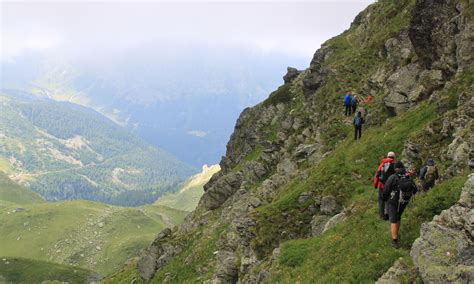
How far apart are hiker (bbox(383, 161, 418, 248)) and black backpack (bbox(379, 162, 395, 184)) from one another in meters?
1.79

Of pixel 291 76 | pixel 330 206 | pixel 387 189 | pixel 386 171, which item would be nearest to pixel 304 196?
pixel 330 206

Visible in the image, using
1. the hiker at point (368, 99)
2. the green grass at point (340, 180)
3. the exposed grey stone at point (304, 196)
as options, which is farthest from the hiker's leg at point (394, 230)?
the hiker at point (368, 99)

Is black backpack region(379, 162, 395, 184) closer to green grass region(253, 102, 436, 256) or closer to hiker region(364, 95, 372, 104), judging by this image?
green grass region(253, 102, 436, 256)

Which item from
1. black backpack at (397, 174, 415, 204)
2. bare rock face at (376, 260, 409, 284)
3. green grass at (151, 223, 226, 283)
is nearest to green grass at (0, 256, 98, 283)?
green grass at (151, 223, 226, 283)

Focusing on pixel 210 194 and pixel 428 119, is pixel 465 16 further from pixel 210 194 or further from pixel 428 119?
pixel 210 194

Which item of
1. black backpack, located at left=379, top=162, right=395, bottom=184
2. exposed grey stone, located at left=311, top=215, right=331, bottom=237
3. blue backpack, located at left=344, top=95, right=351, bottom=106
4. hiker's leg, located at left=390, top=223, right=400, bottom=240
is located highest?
blue backpack, located at left=344, top=95, right=351, bottom=106

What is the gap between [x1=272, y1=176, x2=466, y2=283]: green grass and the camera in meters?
19.8

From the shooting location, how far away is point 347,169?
3722cm

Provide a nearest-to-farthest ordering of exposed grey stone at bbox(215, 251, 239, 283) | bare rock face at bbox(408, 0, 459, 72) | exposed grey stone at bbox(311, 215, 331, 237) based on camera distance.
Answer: exposed grey stone at bbox(311, 215, 331, 237)
exposed grey stone at bbox(215, 251, 239, 283)
bare rock face at bbox(408, 0, 459, 72)

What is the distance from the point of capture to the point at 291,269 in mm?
26484

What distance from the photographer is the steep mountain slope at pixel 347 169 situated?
76.3ft

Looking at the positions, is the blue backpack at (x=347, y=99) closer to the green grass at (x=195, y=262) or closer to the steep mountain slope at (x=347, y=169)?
the steep mountain slope at (x=347, y=169)

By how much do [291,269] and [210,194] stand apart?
45309 millimetres

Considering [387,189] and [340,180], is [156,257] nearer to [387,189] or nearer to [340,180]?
[340,180]
